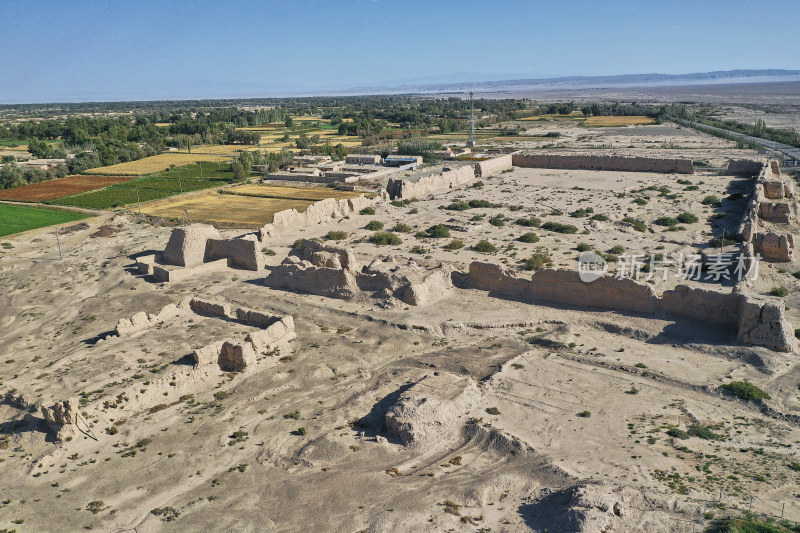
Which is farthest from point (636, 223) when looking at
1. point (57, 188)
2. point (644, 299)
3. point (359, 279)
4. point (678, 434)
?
point (57, 188)

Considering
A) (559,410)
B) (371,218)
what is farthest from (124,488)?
(371,218)

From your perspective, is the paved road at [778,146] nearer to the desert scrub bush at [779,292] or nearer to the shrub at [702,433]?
the desert scrub bush at [779,292]

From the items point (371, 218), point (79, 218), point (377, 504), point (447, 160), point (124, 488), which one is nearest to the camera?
point (377, 504)

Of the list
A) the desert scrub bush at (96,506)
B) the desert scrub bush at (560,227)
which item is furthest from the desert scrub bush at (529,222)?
the desert scrub bush at (96,506)

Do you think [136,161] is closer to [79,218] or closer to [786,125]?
[79,218]

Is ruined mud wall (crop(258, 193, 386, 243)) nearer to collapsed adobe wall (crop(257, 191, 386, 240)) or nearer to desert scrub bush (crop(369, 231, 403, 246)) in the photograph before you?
collapsed adobe wall (crop(257, 191, 386, 240))

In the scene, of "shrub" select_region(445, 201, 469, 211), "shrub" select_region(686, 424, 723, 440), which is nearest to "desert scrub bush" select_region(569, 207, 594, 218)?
"shrub" select_region(445, 201, 469, 211)

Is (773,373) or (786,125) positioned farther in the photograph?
(786,125)
